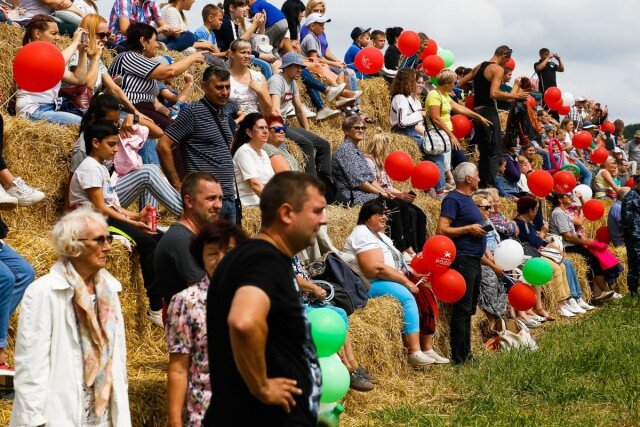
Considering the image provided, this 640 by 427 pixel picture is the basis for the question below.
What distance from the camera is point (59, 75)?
28.6 feet

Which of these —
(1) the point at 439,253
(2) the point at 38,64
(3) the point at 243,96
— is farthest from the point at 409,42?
(2) the point at 38,64

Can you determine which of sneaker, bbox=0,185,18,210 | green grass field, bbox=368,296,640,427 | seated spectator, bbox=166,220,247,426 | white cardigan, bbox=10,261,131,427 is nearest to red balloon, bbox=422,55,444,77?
green grass field, bbox=368,296,640,427

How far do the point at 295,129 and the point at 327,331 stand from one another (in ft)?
21.2

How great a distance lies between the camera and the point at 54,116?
9.44 metres

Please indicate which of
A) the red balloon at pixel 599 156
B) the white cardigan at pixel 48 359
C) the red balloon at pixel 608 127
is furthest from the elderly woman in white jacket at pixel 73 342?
the red balloon at pixel 608 127

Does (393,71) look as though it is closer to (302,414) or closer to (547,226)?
(547,226)

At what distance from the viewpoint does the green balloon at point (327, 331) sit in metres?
6.42

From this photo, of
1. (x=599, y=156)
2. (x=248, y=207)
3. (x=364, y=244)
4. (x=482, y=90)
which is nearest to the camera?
(x=248, y=207)

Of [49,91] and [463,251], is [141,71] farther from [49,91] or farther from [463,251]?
[463,251]

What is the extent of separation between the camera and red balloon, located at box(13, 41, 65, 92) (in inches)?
338

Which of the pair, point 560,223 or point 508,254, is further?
point 560,223

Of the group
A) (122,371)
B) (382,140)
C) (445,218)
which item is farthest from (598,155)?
(122,371)

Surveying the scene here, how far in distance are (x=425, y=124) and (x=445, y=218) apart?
4533mm

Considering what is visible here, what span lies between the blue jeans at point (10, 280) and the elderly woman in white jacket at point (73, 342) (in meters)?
1.26
